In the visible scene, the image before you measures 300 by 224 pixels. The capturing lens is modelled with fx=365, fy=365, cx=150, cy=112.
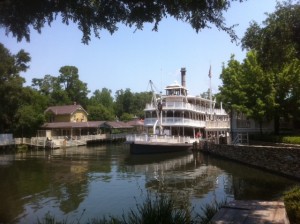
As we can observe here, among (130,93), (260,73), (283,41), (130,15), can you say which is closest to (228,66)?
(260,73)

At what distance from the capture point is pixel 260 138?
→ 34719mm

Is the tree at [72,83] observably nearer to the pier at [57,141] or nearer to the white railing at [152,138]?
the pier at [57,141]

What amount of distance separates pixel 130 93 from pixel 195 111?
63827 mm

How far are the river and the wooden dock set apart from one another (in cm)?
322

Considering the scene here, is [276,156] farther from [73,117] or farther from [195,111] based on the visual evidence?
[73,117]

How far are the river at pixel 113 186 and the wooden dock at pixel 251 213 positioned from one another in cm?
322

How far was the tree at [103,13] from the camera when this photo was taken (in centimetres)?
765

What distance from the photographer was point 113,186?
71.7ft

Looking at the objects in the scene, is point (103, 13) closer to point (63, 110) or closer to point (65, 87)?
point (63, 110)

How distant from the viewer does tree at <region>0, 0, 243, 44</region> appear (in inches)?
301

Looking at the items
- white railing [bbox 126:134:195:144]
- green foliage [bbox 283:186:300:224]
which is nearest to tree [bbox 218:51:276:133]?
white railing [bbox 126:134:195:144]

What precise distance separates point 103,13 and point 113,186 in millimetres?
15383

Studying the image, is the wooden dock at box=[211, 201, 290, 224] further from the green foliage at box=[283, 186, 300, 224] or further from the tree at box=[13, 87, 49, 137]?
the tree at box=[13, 87, 49, 137]

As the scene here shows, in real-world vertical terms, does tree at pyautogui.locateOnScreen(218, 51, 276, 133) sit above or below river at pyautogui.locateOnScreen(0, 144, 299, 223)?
above
